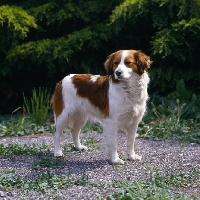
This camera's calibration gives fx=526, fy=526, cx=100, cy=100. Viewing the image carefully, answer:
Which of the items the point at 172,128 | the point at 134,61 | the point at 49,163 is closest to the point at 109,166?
the point at 49,163

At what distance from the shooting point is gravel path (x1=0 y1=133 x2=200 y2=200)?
4.52 m

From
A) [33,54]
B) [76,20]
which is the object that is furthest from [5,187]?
[76,20]

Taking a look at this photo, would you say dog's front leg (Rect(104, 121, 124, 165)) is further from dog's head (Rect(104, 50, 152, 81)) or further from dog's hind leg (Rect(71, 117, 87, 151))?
dog's hind leg (Rect(71, 117, 87, 151))

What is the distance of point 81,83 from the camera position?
19.9 feet

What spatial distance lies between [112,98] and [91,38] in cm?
355

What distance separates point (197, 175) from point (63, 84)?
208 centimetres

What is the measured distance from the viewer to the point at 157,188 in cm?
423

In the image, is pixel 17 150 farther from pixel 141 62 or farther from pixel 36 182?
pixel 141 62

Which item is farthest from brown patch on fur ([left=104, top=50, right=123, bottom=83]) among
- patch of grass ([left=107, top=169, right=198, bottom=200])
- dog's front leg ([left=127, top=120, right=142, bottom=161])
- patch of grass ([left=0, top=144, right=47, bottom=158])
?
patch of grass ([left=0, top=144, right=47, bottom=158])

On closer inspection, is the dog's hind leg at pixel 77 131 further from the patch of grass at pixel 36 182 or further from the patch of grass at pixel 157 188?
the patch of grass at pixel 157 188

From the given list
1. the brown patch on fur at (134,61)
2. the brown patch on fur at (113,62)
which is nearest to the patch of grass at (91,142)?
the brown patch on fur at (113,62)

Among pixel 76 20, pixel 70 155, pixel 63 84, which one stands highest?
pixel 76 20

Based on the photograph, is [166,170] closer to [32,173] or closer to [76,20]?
[32,173]

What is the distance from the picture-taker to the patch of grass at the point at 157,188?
3.97 metres
